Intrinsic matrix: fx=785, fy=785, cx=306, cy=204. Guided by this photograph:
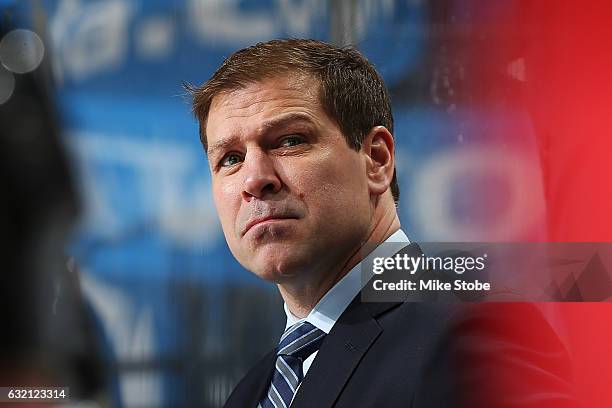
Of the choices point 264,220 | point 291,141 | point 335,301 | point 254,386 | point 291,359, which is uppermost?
point 291,141

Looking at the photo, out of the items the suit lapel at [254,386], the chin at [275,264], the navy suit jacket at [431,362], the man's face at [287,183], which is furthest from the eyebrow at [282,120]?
the suit lapel at [254,386]

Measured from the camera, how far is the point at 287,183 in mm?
1343


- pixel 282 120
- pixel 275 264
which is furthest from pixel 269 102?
pixel 275 264

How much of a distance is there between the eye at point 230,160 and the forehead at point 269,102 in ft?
0.13

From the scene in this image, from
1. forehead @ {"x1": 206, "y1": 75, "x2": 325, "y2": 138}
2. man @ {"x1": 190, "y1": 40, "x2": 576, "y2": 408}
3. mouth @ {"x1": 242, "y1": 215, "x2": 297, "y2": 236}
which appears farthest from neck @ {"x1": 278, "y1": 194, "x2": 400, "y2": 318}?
forehead @ {"x1": 206, "y1": 75, "x2": 325, "y2": 138}

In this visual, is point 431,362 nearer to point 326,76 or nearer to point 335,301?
point 335,301

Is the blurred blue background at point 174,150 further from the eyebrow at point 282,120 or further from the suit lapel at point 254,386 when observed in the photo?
the eyebrow at point 282,120

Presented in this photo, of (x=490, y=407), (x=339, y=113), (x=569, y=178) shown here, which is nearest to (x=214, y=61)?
(x=339, y=113)

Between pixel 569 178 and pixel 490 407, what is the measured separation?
48 cm

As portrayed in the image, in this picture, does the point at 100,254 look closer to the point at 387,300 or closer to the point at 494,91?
the point at 387,300

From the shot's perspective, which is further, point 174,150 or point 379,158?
point 174,150

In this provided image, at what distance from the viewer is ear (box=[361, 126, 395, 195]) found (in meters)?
1.41

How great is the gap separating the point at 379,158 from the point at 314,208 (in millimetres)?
186

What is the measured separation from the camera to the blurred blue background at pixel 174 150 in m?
1.60
